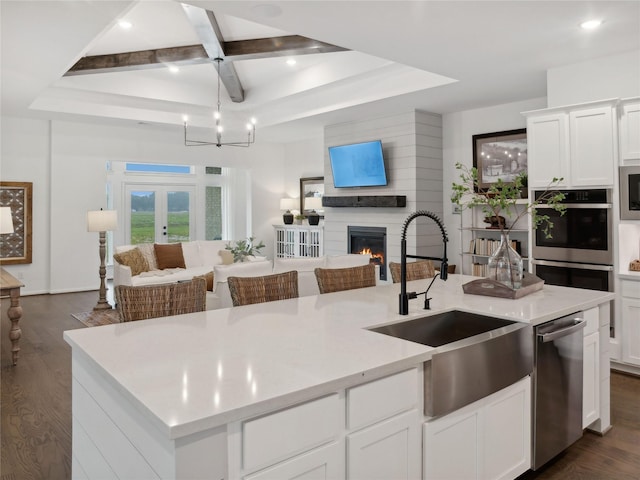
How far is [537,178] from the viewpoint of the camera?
4508 millimetres

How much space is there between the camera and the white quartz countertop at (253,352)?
48.4 inches

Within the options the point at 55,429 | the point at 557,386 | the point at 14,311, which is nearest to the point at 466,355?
the point at 557,386

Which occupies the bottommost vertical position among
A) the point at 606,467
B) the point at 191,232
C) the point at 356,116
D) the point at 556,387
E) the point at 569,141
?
the point at 606,467

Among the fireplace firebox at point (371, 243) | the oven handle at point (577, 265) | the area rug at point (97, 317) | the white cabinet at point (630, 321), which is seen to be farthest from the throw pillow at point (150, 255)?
the white cabinet at point (630, 321)

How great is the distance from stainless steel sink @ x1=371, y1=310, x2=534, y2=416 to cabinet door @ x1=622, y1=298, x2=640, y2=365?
7.79ft

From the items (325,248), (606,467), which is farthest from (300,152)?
(606,467)

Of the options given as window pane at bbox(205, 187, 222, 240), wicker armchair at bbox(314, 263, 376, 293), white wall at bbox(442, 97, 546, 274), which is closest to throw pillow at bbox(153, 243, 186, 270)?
window pane at bbox(205, 187, 222, 240)

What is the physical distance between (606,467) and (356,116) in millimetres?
5694

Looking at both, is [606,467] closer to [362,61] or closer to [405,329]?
[405,329]

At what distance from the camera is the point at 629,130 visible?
3.93m

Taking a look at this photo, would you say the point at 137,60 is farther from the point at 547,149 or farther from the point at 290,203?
the point at 547,149

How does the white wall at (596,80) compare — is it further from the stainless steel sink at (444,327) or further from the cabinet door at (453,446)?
the cabinet door at (453,446)

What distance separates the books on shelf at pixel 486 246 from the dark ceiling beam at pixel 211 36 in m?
4.01

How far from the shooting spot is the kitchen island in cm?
119
